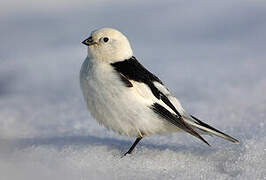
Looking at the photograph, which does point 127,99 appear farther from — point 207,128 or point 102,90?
point 207,128

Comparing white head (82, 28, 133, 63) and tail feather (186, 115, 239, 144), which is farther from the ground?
white head (82, 28, 133, 63)

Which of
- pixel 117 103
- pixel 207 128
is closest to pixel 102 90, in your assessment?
pixel 117 103

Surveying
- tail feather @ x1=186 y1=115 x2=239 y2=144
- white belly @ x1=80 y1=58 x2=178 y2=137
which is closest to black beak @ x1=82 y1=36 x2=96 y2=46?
white belly @ x1=80 y1=58 x2=178 y2=137

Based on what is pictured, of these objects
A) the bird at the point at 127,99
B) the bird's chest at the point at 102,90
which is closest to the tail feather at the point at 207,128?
the bird at the point at 127,99

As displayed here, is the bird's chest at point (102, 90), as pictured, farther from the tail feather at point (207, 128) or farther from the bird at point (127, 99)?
the tail feather at point (207, 128)

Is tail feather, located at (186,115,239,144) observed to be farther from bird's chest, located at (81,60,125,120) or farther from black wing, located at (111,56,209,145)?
bird's chest, located at (81,60,125,120)

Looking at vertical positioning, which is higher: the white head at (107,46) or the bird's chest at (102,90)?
the white head at (107,46)
